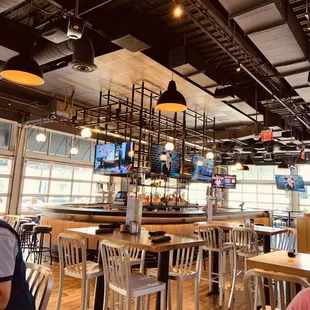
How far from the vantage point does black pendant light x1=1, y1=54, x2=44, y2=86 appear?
3.28 meters

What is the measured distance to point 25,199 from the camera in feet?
32.8

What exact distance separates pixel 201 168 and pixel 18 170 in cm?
582

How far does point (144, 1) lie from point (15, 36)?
6.69 ft

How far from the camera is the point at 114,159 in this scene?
24.3 feet

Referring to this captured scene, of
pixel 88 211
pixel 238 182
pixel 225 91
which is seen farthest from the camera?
pixel 238 182

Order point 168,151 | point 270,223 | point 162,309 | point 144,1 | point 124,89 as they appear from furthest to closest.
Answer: point 270,223 < point 168,151 < point 124,89 < point 144,1 < point 162,309

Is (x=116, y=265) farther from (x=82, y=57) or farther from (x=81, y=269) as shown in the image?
(x=82, y=57)

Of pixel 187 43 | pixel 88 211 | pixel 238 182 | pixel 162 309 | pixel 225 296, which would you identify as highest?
pixel 187 43

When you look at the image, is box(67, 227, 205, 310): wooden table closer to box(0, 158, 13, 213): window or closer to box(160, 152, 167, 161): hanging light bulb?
box(160, 152, 167, 161): hanging light bulb

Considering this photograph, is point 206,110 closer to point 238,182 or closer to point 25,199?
point 25,199

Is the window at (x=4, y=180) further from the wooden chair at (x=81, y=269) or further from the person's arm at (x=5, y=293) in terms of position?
the person's arm at (x=5, y=293)

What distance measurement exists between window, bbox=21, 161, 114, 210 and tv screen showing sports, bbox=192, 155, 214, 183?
3.63m

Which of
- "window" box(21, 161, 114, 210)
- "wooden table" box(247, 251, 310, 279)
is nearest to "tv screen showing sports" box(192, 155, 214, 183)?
"window" box(21, 161, 114, 210)

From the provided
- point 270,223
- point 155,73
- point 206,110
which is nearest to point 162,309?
point 155,73
